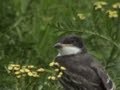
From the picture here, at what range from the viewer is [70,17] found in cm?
923

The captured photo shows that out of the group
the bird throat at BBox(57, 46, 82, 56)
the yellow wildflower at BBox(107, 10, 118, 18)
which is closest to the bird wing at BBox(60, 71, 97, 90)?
the bird throat at BBox(57, 46, 82, 56)

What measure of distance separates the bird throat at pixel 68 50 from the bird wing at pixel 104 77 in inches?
17.9

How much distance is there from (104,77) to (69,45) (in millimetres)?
799

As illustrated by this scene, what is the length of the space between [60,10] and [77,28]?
1956 mm

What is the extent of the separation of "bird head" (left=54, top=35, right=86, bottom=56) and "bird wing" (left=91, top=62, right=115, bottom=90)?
1.53ft

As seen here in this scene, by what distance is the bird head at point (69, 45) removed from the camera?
8782 mm

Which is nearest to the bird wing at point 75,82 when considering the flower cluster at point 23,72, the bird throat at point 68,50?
the bird throat at point 68,50

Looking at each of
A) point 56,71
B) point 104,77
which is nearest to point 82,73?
point 104,77

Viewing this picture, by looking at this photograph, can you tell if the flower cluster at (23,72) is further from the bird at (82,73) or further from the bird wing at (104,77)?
the bird wing at (104,77)

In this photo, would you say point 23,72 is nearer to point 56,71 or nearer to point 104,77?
point 56,71

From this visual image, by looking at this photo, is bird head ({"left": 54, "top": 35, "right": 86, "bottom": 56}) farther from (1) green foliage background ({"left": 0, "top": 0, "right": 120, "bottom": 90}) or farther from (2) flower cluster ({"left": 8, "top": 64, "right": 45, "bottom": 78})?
(2) flower cluster ({"left": 8, "top": 64, "right": 45, "bottom": 78})

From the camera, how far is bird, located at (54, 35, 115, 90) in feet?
26.8

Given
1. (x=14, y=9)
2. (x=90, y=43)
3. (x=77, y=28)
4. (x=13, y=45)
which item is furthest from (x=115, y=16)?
(x=14, y=9)

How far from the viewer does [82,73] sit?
324 inches
